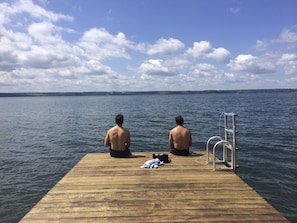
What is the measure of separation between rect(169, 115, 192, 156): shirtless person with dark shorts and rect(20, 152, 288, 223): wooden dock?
58.8 inches

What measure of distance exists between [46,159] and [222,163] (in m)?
12.4

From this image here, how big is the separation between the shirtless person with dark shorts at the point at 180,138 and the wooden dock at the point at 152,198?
Answer: 149 centimetres

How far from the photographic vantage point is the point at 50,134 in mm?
27641

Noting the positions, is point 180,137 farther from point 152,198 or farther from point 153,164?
point 152,198

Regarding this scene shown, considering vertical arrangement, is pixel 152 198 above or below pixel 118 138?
below

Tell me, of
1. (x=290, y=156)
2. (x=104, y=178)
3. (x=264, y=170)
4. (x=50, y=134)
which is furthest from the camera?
(x=50, y=134)

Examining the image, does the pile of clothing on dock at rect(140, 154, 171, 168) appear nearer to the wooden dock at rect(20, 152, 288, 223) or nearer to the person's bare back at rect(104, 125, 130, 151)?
the wooden dock at rect(20, 152, 288, 223)

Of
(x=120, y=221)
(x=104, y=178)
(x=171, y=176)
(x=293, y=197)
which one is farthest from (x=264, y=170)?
(x=120, y=221)

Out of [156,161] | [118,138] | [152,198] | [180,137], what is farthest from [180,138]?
[152,198]

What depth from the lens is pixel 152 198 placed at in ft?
19.1

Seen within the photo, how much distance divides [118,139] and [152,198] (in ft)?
13.5

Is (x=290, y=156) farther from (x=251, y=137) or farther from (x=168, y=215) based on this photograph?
(x=168, y=215)

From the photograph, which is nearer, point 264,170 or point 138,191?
point 138,191

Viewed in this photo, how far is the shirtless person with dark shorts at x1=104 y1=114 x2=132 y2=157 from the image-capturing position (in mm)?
9570
